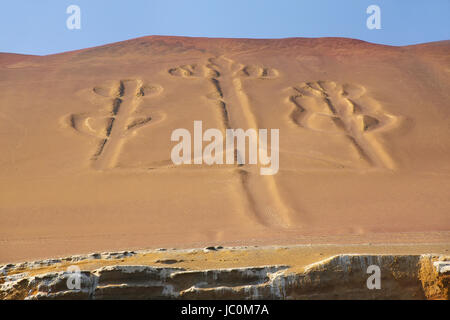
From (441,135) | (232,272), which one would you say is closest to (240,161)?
(441,135)

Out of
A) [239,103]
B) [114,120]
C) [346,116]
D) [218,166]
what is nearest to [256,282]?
[218,166]

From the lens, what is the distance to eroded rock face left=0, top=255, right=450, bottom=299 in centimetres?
423

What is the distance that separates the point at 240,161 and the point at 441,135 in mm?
7289

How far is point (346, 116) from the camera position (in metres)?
15.6

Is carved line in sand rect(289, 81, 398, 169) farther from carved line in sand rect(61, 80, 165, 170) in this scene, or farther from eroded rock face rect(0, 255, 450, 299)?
eroded rock face rect(0, 255, 450, 299)

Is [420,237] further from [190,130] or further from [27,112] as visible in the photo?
[27,112]

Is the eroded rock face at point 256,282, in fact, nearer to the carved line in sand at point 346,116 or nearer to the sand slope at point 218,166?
the sand slope at point 218,166

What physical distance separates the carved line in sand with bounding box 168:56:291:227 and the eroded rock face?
4791mm

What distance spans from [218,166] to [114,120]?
189 inches

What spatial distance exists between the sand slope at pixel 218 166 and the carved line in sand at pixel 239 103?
2.5 inches

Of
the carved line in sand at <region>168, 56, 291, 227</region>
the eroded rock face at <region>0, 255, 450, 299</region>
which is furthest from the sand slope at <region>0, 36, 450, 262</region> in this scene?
the eroded rock face at <region>0, 255, 450, 299</region>

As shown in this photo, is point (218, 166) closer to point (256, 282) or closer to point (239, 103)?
point (239, 103)

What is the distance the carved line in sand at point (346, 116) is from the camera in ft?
45.1

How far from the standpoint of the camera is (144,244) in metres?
7.90
